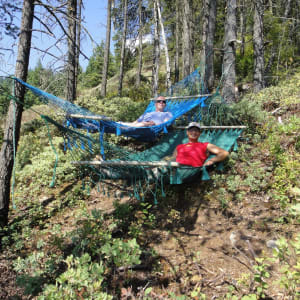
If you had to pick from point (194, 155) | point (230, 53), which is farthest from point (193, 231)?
point (230, 53)

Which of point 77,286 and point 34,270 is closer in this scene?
point 77,286

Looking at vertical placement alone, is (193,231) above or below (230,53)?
below

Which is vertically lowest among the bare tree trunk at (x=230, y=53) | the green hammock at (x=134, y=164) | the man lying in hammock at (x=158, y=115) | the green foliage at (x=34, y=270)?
the green foliage at (x=34, y=270)

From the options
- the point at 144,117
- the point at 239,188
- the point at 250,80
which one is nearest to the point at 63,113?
the point at 144,117

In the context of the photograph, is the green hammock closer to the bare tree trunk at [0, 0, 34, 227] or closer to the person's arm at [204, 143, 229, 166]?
the person's arm at [204, 143, 229, 166]

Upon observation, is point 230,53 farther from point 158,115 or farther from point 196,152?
point 196,152

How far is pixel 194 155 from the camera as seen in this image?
8.57 ft

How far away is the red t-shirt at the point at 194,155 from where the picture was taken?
2592 mm

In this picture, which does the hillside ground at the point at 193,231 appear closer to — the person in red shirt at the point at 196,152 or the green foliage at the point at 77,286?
the green foliage at the point at 77,286

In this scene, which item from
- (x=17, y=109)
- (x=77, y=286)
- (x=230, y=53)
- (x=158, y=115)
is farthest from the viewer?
(x=230, y=53)

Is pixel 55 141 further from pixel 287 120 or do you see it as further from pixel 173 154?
pixel 287 120

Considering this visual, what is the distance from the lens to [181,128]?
3.37 metres

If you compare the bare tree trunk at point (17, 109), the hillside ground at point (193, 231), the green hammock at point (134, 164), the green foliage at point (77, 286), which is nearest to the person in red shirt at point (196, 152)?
the green hammock at point (134, 164)

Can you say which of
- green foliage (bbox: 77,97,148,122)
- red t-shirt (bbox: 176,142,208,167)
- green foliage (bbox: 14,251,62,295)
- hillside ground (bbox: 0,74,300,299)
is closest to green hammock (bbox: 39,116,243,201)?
red t-shirt (bbox: 176,142,208,167)
